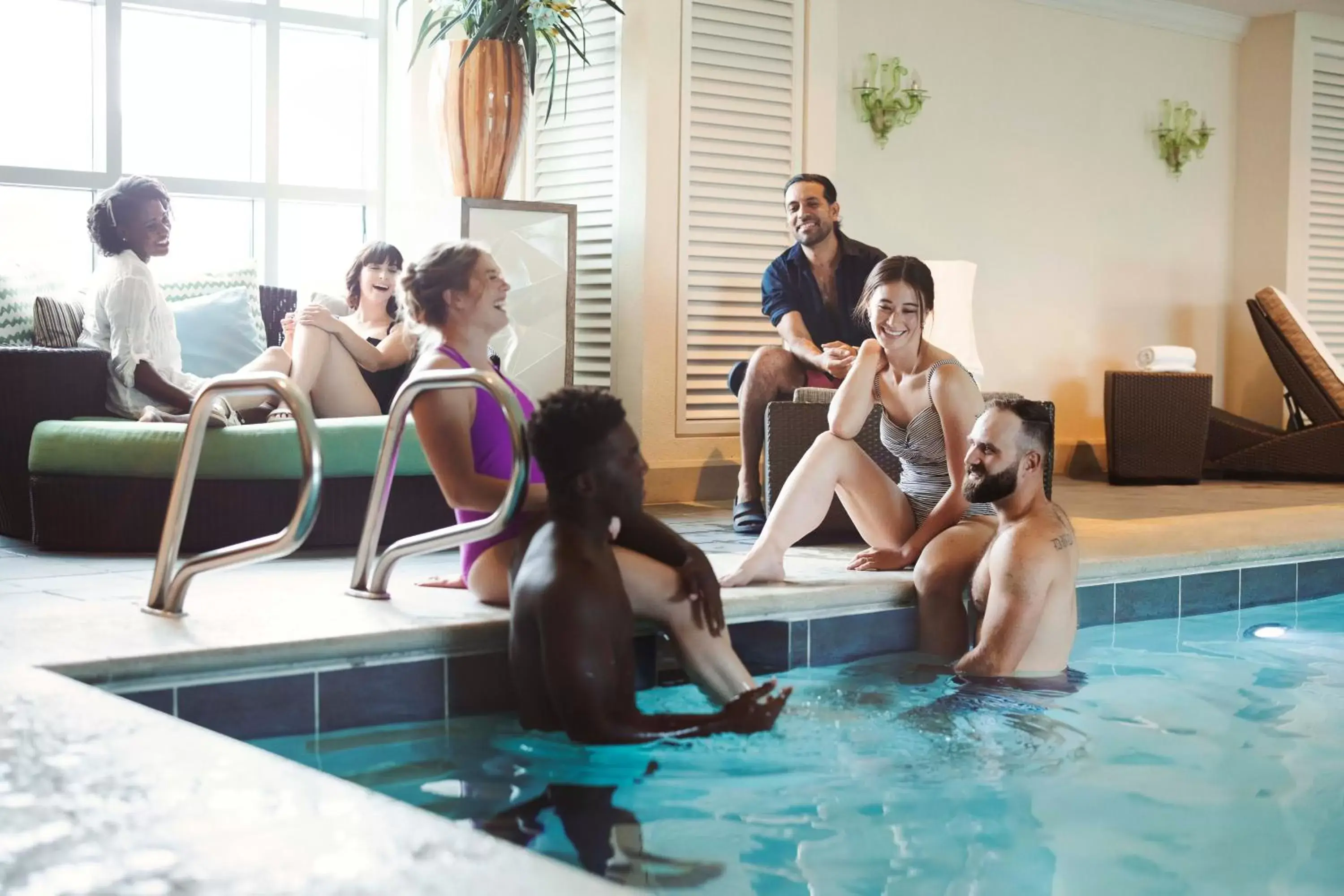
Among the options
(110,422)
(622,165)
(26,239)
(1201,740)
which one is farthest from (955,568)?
(26,239)

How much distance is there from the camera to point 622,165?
19.7ft

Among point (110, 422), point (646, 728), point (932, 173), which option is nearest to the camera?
point (646, 728)

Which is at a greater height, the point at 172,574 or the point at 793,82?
the point at 793,82

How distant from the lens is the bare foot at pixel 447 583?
3295mm

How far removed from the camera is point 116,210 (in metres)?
4.45

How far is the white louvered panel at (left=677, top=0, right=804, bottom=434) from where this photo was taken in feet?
19.9

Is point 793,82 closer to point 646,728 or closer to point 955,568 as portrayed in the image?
point 955,568

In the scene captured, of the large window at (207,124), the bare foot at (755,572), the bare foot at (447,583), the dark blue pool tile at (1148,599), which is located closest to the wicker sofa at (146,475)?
the bare foot at (447,583)

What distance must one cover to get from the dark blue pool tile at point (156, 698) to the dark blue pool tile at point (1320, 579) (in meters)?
3.39

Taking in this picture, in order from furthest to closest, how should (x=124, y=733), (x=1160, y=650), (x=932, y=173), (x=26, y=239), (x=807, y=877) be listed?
(x=932, y=173) → (x=26, y=239) → (x=1160, y=650) → (x=807, y=877) → (x=124, y=733)

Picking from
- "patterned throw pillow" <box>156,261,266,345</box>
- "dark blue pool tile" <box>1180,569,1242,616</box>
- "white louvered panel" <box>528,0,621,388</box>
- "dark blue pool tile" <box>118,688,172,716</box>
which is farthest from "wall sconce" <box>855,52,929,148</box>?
"dark blue pool tile" <box>118,688,172,716</box>

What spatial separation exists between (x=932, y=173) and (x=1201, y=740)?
4920 millimetres

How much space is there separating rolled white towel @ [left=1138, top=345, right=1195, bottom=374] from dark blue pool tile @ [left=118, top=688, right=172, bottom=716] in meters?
6.25

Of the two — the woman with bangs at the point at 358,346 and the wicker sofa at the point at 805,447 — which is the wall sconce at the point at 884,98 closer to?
the wicker sofa at the point at 805,447
